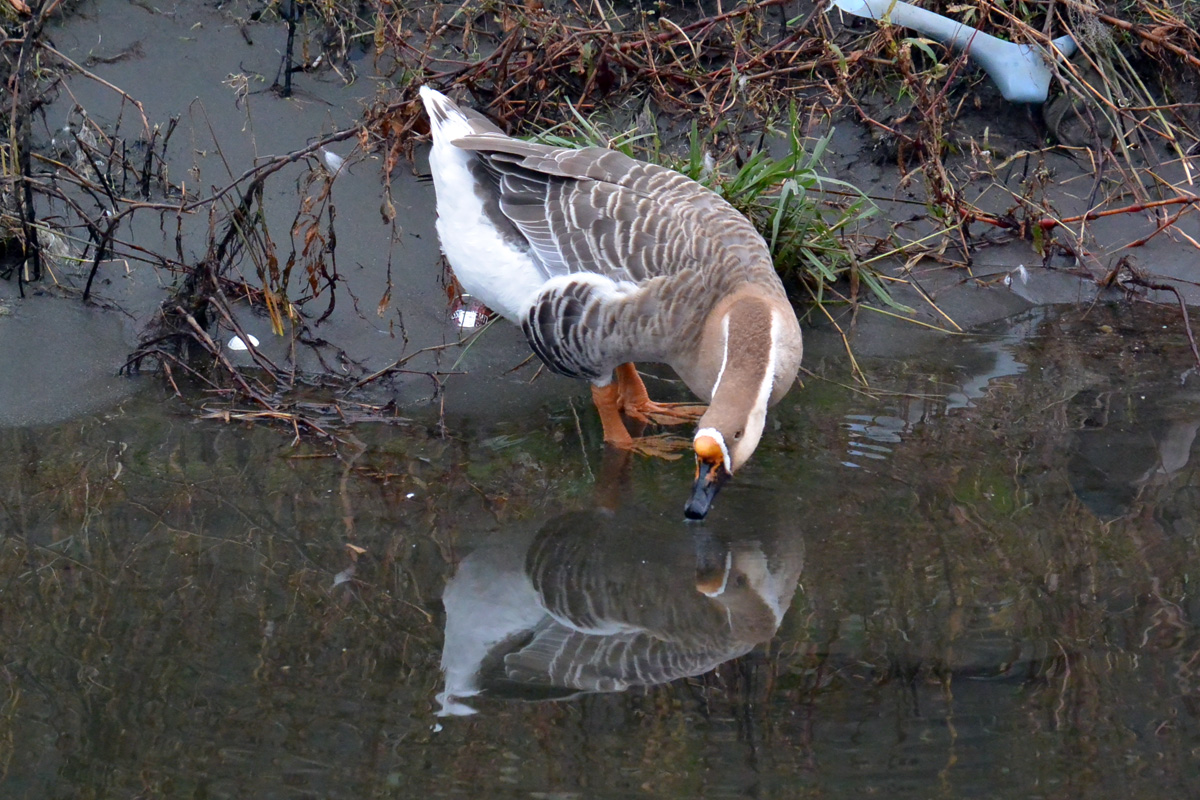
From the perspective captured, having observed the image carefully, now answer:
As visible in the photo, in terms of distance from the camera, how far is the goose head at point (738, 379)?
373 centimetres

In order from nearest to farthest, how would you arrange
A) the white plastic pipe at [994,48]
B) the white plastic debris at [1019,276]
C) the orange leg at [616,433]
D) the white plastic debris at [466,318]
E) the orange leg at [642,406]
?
the orange leg at [616,433] < the orange leg at [642,406] < the white plastic debris at [466,318] < the white plastic debris at [1019,276] < the white plastic pipe at [994,48]

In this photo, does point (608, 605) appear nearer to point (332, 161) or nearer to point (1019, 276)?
point (332, 161)

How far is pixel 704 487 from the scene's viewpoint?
3729 millimetres

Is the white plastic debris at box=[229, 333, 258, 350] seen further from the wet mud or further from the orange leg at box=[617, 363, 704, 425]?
the orange leg at box=[617, 363, 704, 425]

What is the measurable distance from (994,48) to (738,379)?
349cm

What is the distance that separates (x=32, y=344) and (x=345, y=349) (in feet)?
4.40

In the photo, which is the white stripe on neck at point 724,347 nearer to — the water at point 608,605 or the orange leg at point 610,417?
the water at point 608,605

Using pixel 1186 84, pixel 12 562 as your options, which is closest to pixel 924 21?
pixel 1186 84

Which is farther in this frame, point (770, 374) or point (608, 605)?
point (770, 374)

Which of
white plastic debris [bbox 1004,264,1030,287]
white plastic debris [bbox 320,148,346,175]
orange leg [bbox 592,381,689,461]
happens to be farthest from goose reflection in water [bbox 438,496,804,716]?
white plastic debris [bbox 320,148,346,175]

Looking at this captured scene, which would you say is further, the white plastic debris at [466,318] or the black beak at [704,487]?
the white plastic debris at [466,318]

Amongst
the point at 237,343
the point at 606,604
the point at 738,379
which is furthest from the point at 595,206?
the point at 237,343

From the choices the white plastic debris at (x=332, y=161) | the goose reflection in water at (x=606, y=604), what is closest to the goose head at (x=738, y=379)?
the goose reflection in water at (x=606, y=604)

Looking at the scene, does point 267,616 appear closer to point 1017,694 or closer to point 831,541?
point 831,541
